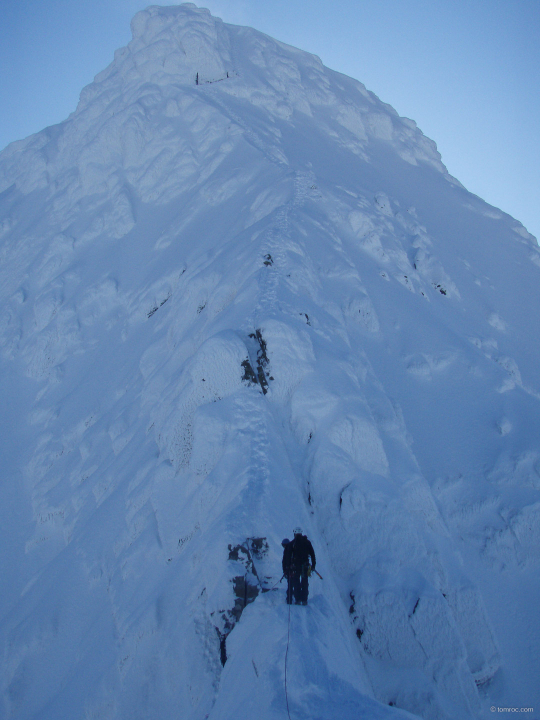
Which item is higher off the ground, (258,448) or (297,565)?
(258,448)

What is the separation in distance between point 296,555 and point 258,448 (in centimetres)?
325

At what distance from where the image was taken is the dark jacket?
7.27 metres

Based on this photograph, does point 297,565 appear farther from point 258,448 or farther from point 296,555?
point 258,448

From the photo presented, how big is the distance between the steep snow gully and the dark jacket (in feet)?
2.47

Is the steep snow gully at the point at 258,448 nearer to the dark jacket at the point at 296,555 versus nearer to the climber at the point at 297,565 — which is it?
the climber at the point at 297,565

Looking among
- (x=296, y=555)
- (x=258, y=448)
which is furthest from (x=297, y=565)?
(x=258, y=448)

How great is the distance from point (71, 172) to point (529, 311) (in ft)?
141

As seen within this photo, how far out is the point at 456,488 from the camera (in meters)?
15.0

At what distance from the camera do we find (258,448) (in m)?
10.2

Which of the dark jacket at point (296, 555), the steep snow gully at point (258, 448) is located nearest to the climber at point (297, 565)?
the dark jacket at point (296, 555)

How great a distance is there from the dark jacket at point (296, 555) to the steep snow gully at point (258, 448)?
0.75 meters

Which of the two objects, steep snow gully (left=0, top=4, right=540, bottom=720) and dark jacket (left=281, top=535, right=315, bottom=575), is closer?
dark jacket (left=281, top=535, right=315, bottom=575)

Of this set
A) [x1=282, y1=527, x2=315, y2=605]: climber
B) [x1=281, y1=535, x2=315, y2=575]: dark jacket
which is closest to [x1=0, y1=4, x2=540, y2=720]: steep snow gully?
[x1=282, y1=527, x2=315, y2=605]: climber

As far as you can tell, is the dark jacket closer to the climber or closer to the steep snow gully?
the climber
